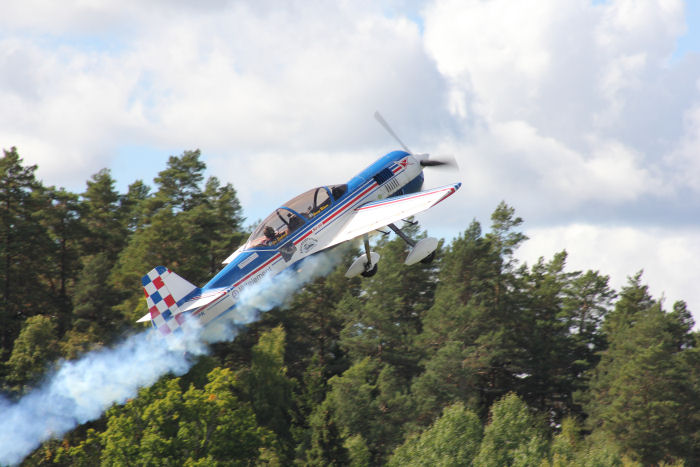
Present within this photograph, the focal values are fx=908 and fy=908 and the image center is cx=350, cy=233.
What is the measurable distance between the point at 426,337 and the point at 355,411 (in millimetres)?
5565

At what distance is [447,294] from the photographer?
157 ft

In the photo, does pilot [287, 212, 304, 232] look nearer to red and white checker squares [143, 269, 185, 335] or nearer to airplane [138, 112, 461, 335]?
airplane [138, 112, 461, 335]

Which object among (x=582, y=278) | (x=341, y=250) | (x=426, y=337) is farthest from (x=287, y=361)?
(x=341, y=250)

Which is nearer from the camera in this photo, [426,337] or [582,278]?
[426,337]

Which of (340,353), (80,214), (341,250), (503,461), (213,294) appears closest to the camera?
(213,294)

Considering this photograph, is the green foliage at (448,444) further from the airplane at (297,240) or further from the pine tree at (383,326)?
the airplane at (297,240)

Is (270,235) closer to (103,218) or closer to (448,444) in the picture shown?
(448,444)

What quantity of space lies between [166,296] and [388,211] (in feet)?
16.5

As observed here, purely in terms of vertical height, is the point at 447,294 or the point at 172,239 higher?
the point at 172,239

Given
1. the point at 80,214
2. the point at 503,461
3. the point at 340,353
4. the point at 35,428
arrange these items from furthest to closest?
the point at 340,353 → the point at 80,214 → the point at 503,461 → the point at 35,428

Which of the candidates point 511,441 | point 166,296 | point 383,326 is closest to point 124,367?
point 166,296

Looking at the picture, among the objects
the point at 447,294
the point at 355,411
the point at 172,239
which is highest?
the point at 172,239

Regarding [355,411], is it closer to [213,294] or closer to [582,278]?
[582,278]

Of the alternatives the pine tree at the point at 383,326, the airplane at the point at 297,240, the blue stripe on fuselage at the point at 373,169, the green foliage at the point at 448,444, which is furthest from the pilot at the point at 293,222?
the pine tree at the point at 383,326
